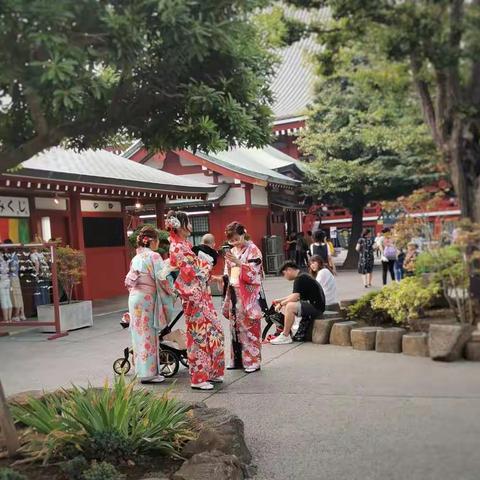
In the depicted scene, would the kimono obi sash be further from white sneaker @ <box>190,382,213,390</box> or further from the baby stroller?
white sneaker @ <box>190,382,213,390</box>

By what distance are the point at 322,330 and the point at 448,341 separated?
1.97 meters

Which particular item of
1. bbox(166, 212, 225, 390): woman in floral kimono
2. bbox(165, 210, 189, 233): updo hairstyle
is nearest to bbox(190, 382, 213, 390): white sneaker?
bbox(166, 212, 225, 390): woman in floral kimono

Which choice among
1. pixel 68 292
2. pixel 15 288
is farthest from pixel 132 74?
pixel 15 288

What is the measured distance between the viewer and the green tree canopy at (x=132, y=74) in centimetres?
270

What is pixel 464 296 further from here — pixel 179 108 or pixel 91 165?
pixel 91 165

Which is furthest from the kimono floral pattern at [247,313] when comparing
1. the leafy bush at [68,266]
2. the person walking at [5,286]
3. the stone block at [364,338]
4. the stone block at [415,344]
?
the person walking at [5,286]

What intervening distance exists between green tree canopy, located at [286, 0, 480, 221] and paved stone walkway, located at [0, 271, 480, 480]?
1.97 metres

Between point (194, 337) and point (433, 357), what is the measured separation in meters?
2.64

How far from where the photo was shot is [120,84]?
352cm

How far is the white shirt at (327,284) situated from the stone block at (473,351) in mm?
2793

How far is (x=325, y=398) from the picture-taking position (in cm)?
544

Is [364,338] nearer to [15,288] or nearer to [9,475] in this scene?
[9,475]

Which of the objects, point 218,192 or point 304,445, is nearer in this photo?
point 304,445

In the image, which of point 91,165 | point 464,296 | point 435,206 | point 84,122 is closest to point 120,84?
point 84,122
